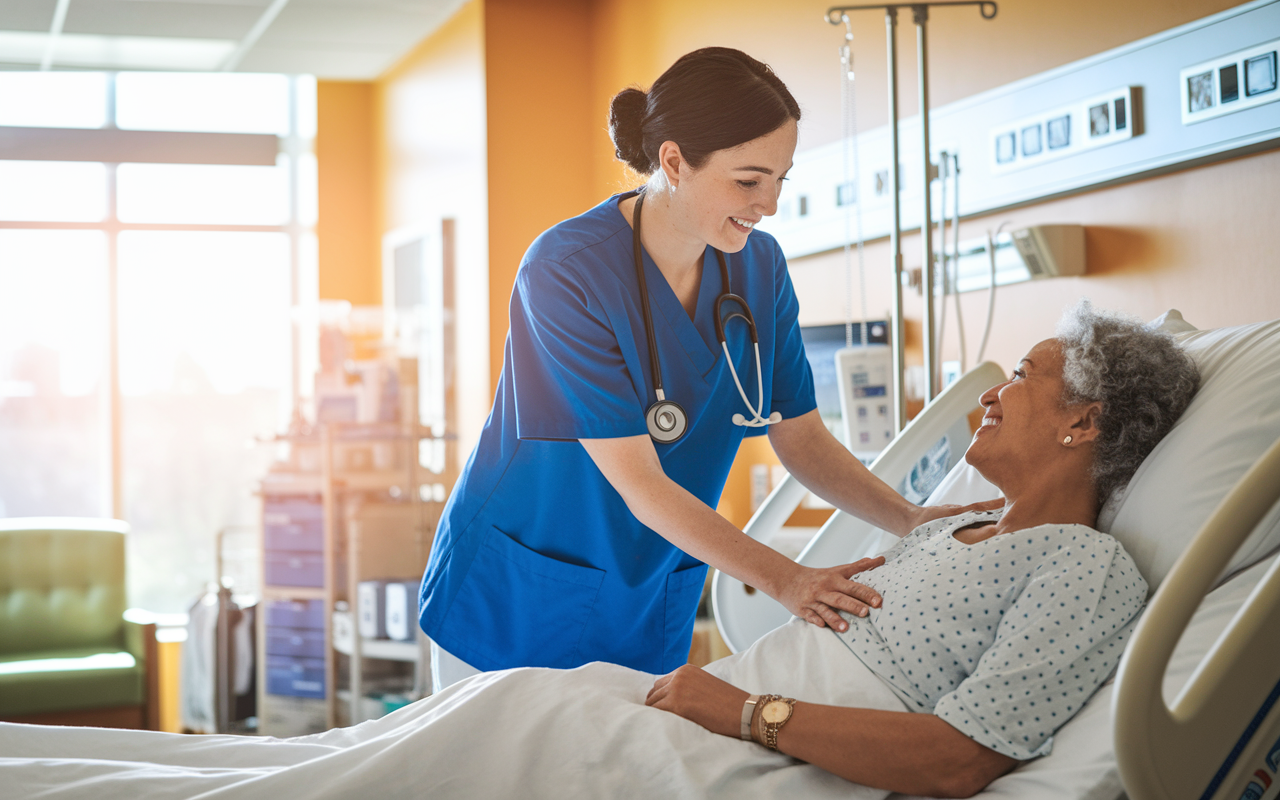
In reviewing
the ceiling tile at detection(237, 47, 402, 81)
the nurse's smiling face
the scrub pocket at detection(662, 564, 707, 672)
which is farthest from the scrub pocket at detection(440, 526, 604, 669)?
the ceiling tile at detection(237, 47, 402, 81)

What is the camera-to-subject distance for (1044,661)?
1068 millimetres

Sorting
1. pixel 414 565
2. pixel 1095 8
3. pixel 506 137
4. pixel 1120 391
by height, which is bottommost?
pixel 414 565

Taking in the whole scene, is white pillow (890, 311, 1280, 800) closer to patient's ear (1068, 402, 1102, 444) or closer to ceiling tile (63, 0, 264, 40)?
patient's ear (1068, 402, 1102, 444)

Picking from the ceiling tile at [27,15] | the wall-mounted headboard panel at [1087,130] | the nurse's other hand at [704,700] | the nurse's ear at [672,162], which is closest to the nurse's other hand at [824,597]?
the nurse's other hand at [704,700]

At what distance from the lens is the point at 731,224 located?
4.52 feet

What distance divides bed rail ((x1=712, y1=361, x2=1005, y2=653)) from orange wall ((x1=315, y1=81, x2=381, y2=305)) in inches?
165

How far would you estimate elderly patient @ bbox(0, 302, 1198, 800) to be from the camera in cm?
105

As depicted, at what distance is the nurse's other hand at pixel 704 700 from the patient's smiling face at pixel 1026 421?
0.47 metres

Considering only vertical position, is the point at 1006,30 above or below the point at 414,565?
above

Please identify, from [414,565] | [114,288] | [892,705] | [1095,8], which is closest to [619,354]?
[892,705]

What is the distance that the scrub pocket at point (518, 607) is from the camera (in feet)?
4.81

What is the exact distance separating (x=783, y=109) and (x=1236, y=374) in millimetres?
632

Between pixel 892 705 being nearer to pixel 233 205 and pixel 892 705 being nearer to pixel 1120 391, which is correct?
pixel 1120 391

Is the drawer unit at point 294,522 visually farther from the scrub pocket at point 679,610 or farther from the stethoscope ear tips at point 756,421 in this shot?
the stethoscope ear tips at point 756,421
